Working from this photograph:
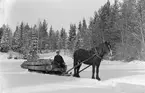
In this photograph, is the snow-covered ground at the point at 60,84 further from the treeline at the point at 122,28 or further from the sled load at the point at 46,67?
the treeline at the point at 122,28

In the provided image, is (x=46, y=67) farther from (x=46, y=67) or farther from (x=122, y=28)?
(x=122, y=28)

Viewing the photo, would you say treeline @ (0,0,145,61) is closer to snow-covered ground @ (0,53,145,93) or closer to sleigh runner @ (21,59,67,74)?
sleigh runner @ (21,59,67,74)

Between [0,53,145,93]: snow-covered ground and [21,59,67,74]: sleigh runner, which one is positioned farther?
[21,59,67,74]: sleigh runner

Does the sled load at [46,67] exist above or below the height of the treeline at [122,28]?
below

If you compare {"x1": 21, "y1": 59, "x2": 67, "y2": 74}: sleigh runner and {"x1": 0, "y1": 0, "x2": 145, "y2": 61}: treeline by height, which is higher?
{"x1": 0, "y1": 0, "x2": 145, "y2": 61}: treeline

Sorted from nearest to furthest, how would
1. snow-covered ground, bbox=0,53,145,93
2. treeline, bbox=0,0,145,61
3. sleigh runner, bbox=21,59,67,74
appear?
1. snow-covered ground, bbox=0,53,145,93
2. sleigh runner, bbox=21,59,67,74
3. treeline, bbox=0,0,145,61

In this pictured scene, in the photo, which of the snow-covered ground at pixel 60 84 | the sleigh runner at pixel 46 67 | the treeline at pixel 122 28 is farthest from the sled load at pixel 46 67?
the treeline at pixel 122 28

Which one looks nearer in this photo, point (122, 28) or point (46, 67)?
point (46, 67)

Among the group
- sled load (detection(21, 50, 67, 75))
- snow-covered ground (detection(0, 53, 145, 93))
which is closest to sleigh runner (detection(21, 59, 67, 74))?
sled load (detection(21, 50, 67, 75))

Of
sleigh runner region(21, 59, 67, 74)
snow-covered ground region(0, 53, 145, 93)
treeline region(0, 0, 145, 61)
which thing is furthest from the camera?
treeline region(0, 0, 145, 61)

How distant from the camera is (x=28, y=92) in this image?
4797 mm

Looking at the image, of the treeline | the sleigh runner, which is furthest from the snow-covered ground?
the treeline

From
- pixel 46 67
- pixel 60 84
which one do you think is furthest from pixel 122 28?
pixel 60 84

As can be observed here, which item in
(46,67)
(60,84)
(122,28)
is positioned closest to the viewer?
(60,84)
